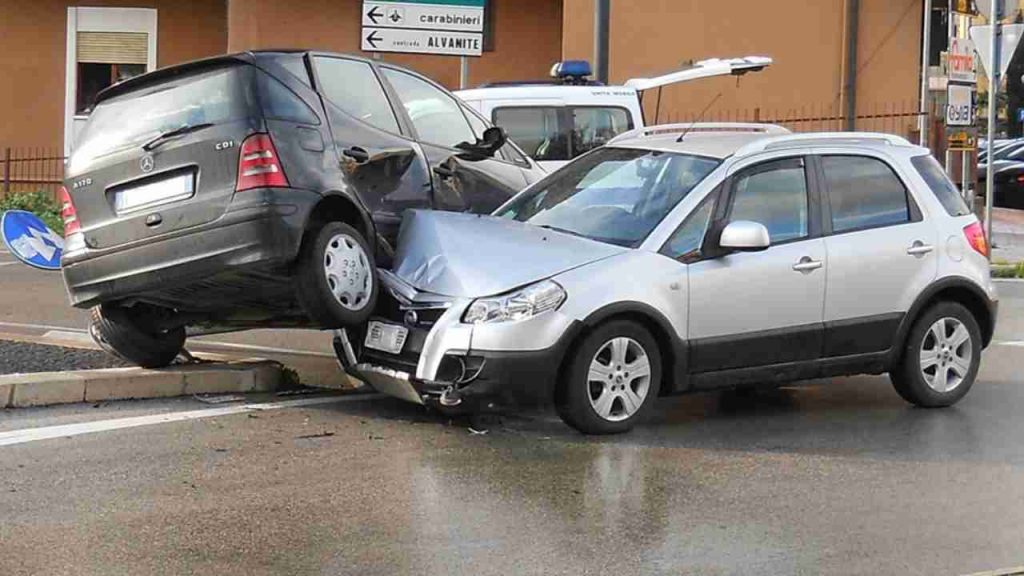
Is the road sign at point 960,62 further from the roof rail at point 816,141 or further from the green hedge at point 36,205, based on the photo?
the green hedge at point 36,205

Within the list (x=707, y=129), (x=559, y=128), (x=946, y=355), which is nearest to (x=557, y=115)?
(x=559, y=128)

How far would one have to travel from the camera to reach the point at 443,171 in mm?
9047

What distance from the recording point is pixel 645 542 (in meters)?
5.78

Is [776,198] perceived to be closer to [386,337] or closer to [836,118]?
[386,337]

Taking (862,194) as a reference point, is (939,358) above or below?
below

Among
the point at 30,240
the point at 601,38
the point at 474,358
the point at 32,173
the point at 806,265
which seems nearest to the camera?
the point at 474,358

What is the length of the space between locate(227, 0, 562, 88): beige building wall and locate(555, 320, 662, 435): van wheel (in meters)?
16.1

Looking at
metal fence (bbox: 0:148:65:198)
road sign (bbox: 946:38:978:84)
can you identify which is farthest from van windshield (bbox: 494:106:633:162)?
metal fence (bbox: 0:148:65:198)

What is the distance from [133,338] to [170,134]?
4.93ft

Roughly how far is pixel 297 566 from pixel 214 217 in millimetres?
2789

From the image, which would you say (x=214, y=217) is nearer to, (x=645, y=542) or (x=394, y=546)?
(x=394, y=546)

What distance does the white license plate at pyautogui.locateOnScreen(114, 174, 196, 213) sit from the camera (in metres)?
7.79

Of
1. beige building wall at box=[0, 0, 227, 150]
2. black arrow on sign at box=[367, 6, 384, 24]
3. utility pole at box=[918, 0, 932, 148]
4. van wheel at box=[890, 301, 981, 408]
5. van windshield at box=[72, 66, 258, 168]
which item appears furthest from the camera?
beige building wall at box=[0, 0, 227, 150]

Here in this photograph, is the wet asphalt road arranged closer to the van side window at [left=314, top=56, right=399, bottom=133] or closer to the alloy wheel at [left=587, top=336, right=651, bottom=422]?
the alloy wheel at [left=587, top=336, right=651, bottom=422]
